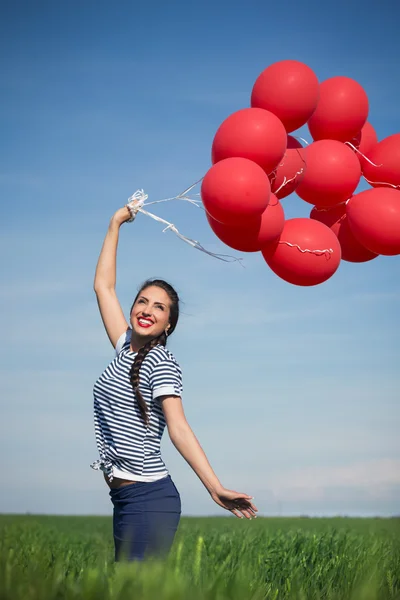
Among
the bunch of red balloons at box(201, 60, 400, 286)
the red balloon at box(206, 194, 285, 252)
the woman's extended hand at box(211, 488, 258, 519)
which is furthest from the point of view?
the red balloon at box(206, 194, 285, 252)

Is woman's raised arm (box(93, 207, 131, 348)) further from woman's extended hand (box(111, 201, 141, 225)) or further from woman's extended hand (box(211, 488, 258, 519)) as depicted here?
woman's extended hand (box(211, 488, 258, 519))

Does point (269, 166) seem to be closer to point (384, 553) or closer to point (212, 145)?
Result: point (212, 145)

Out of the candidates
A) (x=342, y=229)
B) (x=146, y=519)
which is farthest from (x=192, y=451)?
(x=342, y=229)

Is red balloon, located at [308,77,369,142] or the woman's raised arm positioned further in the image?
red balloon, located at [308,77,369,142]

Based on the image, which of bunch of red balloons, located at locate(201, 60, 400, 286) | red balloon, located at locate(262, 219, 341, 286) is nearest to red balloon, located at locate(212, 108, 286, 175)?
bunch of red balloons, located at locate(201, 60, 400, 286)

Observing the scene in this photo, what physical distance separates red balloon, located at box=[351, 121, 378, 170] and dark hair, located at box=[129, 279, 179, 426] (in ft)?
6.31

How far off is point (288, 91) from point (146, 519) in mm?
2563

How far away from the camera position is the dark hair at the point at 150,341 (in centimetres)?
333

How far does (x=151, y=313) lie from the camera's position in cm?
356

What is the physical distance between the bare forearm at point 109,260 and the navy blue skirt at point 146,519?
120cm

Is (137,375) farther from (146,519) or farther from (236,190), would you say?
(236,190)

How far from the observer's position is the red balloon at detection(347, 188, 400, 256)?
4387mm

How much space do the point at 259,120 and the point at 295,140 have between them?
1.90 ft

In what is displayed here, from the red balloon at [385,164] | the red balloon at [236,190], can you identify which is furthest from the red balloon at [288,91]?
the red balloon at [385,164]
